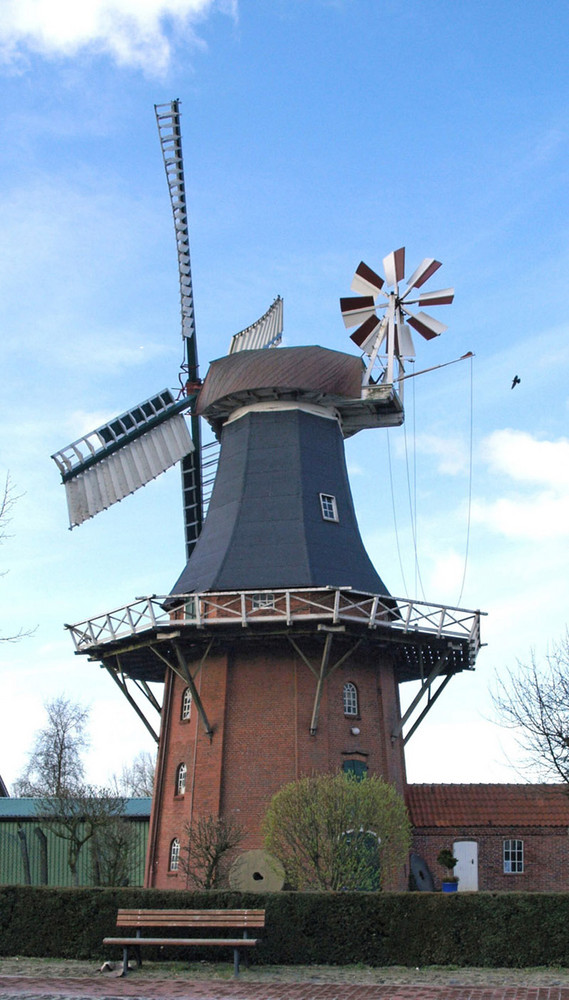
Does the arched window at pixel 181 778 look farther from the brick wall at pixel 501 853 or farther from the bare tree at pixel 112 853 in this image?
the bare tree at pixel 112 853

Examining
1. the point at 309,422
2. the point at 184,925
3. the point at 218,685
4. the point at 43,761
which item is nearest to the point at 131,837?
the point at 218,685

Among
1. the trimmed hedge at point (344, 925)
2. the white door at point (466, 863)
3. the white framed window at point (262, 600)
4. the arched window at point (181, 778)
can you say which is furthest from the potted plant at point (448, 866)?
the trimmed hedge at point (344, 925)

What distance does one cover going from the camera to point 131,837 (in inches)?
1422

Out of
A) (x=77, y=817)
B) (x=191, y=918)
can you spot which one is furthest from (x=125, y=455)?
(x=191, y=918)

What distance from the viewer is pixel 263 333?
107 feet

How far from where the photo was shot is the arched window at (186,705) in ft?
88.0

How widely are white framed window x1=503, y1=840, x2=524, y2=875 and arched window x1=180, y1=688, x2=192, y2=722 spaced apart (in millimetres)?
8383

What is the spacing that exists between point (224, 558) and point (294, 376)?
5.37 m

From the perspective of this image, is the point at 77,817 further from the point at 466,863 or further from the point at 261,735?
the point at 466,863

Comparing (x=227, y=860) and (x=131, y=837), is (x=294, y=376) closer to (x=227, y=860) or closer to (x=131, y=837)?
(x=227, y=860)

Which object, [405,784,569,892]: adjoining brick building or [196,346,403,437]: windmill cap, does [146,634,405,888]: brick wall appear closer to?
[405,784,569,892]: adjoining brick building

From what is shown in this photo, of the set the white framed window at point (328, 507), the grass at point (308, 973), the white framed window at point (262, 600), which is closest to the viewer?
the grass at point (308, 973)

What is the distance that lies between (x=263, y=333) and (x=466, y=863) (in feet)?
52.0

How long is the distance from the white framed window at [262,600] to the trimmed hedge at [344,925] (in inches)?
386
